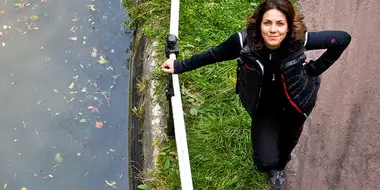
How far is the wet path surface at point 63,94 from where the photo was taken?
5.80 m

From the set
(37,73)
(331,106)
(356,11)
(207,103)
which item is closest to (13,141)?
(37,73)

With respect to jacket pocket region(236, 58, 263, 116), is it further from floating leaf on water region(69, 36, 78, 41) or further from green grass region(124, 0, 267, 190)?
floating leaf on water region(69, 36, 78, 41)

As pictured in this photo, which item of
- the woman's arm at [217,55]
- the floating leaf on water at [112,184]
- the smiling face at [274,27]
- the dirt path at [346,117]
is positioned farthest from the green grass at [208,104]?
the smiling face at [274,27]

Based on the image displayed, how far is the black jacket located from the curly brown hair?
0.18 ft

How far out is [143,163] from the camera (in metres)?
5.60

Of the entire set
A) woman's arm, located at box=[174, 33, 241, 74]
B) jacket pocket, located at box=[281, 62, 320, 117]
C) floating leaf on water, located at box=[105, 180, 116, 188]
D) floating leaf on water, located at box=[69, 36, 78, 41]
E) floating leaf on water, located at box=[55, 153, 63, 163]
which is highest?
floating leaf on water, located at box=[69, 36, 78, 41]

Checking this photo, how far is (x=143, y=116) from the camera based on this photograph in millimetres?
5879

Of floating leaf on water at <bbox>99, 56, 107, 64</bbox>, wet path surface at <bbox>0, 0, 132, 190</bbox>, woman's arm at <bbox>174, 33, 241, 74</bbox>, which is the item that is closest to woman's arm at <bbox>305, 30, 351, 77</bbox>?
woman's arm at <bbox>174, 33, 241, 74</bbox>

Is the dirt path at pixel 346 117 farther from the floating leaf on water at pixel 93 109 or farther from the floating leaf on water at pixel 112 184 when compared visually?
the floating leaf on water at pixel 93 109

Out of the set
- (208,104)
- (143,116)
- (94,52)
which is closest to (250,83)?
(208,104)

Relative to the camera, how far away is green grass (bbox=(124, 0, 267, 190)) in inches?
199

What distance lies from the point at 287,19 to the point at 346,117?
226 cm

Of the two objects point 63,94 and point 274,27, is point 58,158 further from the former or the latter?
point 274,27

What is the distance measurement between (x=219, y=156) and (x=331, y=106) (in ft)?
4.36
